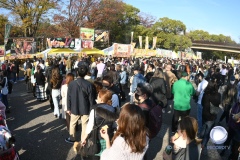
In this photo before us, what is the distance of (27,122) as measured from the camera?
260 inches

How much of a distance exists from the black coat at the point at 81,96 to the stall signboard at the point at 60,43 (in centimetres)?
1703

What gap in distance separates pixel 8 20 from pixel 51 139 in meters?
31.3

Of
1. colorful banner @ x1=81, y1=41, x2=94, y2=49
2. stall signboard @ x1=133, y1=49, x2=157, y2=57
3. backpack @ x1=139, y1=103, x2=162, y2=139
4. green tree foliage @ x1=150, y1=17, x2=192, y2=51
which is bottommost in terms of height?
backpack @ x1=139, y1=103, x2=162, y2=139

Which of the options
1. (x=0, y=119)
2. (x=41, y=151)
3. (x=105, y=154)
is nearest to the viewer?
(x=105, y=154)

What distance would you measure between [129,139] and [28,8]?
95.8ft

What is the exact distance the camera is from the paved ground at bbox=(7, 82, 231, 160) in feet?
15.4

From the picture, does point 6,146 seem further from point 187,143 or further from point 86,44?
point 86,44

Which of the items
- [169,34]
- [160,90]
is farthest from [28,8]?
[169,34]

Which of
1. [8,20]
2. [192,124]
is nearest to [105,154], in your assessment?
[192,124]

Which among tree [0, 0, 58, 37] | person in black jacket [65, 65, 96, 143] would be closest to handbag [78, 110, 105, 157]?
person in black jacket [65, 65, 96, 143]

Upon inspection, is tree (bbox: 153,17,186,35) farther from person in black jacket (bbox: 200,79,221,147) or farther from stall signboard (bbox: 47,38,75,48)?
person in black jacket (bbox: 200,79,221,147)

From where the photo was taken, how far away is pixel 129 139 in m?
1.93

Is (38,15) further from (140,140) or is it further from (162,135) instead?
(140,140)

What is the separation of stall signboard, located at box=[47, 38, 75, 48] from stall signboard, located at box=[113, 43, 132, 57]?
419cm
